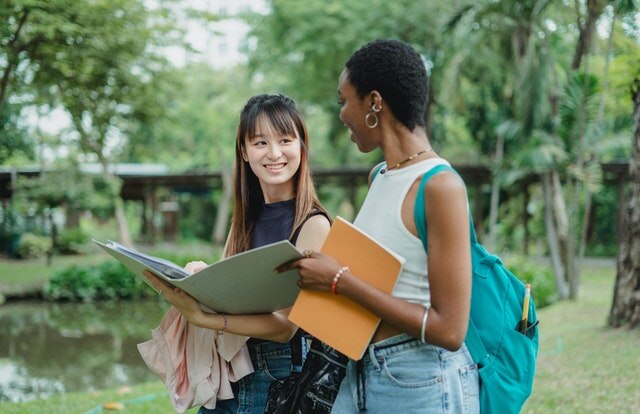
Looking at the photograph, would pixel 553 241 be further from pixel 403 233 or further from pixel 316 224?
pixel 403 233

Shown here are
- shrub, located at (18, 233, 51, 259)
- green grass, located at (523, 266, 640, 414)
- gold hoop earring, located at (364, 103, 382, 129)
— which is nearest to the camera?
gold hoop earring, located at (364, 103, 382, 129)

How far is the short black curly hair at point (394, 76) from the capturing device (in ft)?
4.94

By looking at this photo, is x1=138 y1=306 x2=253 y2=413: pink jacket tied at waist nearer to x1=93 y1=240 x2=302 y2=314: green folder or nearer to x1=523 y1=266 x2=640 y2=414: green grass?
x1=93 y1=240 x2=302 y2=314: green folder

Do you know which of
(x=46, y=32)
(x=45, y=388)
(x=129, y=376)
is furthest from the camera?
(x=46, y=32)

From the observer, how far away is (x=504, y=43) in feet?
46.4

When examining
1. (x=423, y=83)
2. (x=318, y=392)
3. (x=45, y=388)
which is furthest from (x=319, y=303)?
(x=45, y=388)

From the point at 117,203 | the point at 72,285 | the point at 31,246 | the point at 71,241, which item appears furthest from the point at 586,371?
the point at 71,241

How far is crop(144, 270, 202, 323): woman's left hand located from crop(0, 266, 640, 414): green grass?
2.96 meters

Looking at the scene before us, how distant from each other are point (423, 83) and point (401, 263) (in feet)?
1.35

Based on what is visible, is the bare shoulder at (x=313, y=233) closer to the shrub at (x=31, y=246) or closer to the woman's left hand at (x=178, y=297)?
the woman's left hand at (x=178, y=297)

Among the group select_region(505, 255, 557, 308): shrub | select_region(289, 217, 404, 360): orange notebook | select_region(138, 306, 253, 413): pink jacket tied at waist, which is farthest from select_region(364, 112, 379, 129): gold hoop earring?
select_region(505, 255, 557, 308): shrub

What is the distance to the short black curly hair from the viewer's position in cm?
150

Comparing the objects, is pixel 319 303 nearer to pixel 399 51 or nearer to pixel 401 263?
pixel 401 263

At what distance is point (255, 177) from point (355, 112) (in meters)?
0.81
